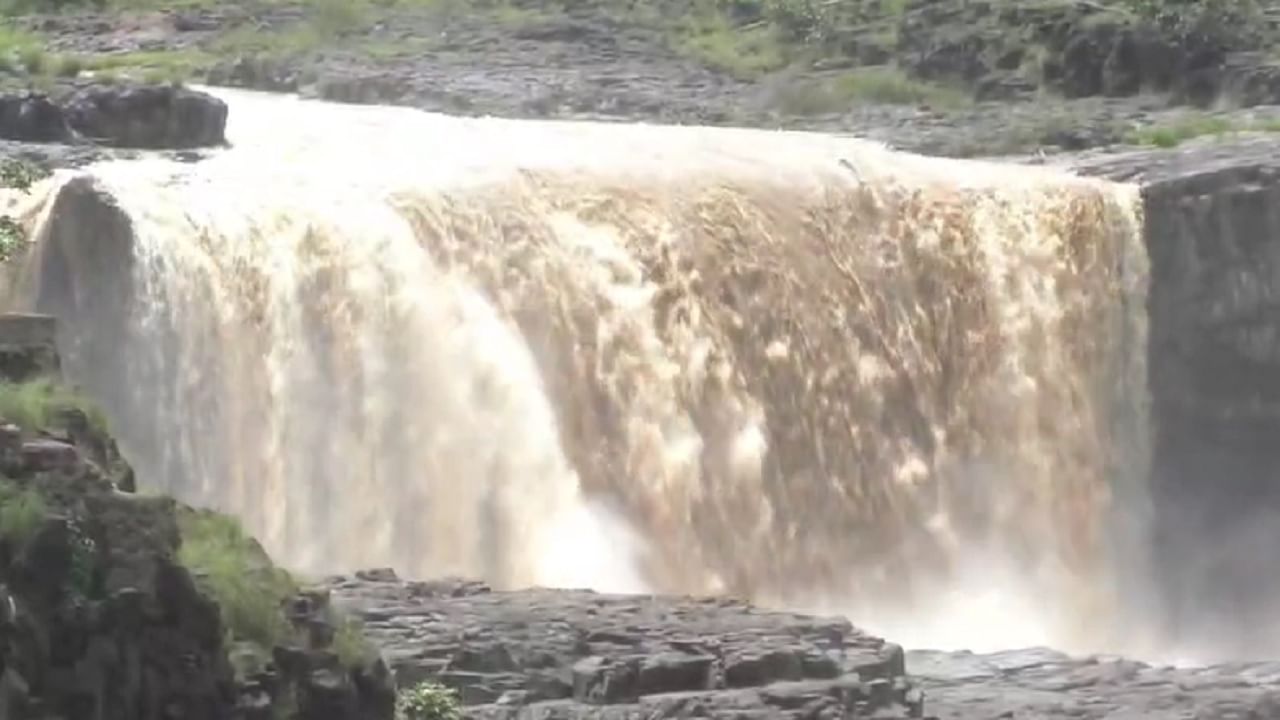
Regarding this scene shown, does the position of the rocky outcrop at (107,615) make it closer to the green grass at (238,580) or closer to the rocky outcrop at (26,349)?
the green grass at (238,580)

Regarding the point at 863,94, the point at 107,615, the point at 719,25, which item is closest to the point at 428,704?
the point at 107,615

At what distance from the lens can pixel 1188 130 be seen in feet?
119

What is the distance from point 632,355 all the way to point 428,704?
1154cm

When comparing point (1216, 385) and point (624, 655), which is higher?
point (1216, 385)

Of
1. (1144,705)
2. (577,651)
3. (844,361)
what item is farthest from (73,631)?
(844,361)

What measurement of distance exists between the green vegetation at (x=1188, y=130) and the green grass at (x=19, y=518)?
2452 cm

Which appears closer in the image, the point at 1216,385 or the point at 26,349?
the point at 26,349

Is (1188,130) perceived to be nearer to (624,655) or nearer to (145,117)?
(145,117)

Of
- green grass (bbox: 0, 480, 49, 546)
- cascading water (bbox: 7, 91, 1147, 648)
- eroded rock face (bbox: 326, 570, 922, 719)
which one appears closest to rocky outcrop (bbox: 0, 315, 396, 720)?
green grass (bbox: 0, 480, 49, 546)

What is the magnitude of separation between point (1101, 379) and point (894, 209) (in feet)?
11.8

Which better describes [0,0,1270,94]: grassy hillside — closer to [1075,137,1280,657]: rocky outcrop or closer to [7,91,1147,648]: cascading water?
[7,91,1147,648]: cascading water

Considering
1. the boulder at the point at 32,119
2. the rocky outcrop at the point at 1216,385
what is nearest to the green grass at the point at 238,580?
the boulder at the point at 32,119

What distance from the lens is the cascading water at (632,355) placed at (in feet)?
82.3

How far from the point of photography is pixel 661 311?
28.2 m
